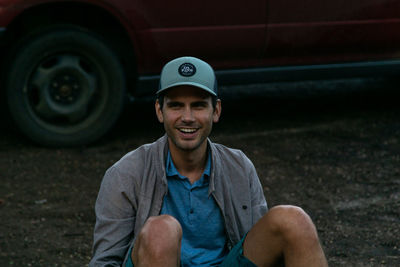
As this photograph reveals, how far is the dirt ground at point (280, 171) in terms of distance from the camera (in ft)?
14.6

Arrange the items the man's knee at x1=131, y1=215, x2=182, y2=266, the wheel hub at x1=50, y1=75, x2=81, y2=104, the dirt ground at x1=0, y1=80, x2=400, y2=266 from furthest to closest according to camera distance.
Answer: the wheel hub at x1=50, y1=75, x2=81, y2=104 → the dirt ground at x1=0, y1=80, x2=400, y2=266 → the man's knee at x1=131, y1=215, x2=182, y2=266

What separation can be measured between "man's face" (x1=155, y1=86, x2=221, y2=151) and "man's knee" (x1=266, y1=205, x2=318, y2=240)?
44 cm

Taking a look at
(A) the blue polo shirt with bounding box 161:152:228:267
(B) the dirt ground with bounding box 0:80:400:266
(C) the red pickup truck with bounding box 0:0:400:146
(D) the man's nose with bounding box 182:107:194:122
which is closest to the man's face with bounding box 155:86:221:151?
(D) the man's nose with bounding box 182:107:194:122

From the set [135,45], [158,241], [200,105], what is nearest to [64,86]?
[135,45]

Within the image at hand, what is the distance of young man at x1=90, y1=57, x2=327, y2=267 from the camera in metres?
2.86

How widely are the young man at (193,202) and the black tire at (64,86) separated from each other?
9.08ft

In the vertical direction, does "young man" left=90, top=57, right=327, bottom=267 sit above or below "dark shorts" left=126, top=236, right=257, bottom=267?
above

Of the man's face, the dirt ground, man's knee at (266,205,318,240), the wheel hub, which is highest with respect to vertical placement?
the man's face

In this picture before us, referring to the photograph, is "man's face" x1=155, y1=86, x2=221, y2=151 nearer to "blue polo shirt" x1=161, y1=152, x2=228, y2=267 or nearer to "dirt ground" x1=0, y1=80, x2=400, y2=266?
"blue polo shirt" x1=161, y1=152, x2=228, y2=267

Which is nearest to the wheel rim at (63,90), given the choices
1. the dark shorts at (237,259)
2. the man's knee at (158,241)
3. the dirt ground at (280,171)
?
the dirt ground at (280,171)

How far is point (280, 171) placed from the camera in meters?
5.64

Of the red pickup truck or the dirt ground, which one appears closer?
the dirt ground

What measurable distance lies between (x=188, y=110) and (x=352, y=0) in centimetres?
372

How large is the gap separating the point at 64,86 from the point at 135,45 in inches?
24.1
